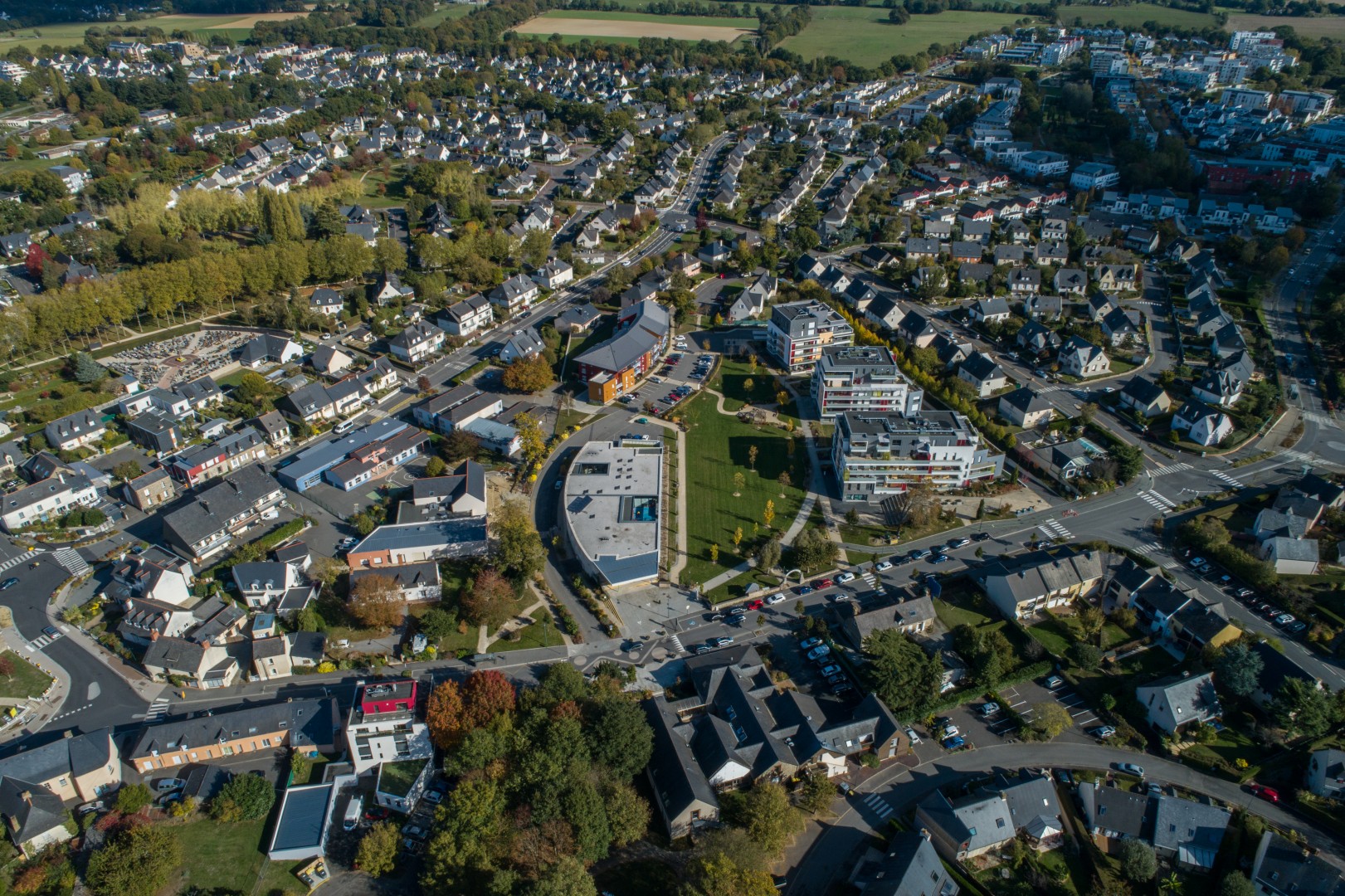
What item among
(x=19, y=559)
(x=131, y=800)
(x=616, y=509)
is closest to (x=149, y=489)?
(x=19, y=559)

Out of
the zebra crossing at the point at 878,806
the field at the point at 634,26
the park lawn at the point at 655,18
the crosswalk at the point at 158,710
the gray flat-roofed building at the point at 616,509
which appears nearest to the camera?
the zebra crossing at the point at 878,806

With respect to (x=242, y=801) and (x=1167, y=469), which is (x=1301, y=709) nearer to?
(x=1167, y=469)

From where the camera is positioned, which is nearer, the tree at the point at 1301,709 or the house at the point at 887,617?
the tree at the point at 1301,709

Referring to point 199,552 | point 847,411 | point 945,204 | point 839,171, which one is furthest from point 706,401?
point 839,171

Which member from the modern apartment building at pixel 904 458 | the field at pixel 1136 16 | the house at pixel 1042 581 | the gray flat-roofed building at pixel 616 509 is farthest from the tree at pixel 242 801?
the field at pixel 1136 16

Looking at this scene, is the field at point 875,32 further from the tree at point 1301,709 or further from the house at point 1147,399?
the tree at point 1301,709

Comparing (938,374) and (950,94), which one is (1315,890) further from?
(950,94)
